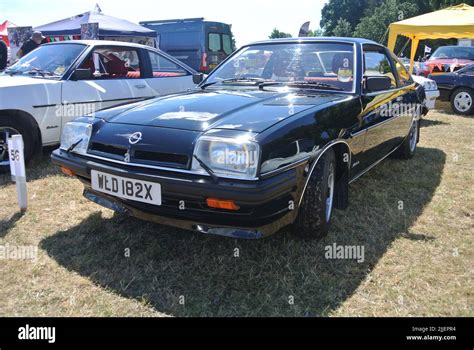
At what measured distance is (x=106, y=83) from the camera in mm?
5020

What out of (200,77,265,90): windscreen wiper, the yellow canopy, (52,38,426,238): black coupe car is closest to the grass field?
(52,38,426,238): black coupe car

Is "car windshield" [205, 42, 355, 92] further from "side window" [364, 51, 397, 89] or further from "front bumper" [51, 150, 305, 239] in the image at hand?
"front bumper" [51, 150, 305, 239]

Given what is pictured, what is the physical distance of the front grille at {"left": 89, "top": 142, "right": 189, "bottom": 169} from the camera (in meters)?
2.32

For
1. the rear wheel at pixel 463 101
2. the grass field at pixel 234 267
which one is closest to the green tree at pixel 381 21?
the rear wheel at pixel 463 101

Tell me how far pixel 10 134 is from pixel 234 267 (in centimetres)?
309

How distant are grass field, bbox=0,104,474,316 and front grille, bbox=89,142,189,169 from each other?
0.65 meters

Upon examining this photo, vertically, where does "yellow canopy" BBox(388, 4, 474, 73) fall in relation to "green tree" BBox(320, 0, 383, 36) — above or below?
below

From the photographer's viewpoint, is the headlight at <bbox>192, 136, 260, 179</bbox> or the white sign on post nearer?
the headlight at <bbox>192, 136, 260, 179</bbox>

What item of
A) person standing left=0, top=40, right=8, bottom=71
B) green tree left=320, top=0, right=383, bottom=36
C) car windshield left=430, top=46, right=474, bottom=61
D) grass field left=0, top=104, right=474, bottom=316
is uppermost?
green tree left=320, top=0, right=383, bottom=36

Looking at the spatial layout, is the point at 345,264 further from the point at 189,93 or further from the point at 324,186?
the point at 189,93

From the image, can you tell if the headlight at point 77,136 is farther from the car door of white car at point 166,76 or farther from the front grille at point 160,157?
the car door of white car at point 166,76

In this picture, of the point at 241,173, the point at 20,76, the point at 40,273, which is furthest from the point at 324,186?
the point at 20,76

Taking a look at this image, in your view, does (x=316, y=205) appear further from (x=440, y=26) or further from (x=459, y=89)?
(x=440, y=26)
